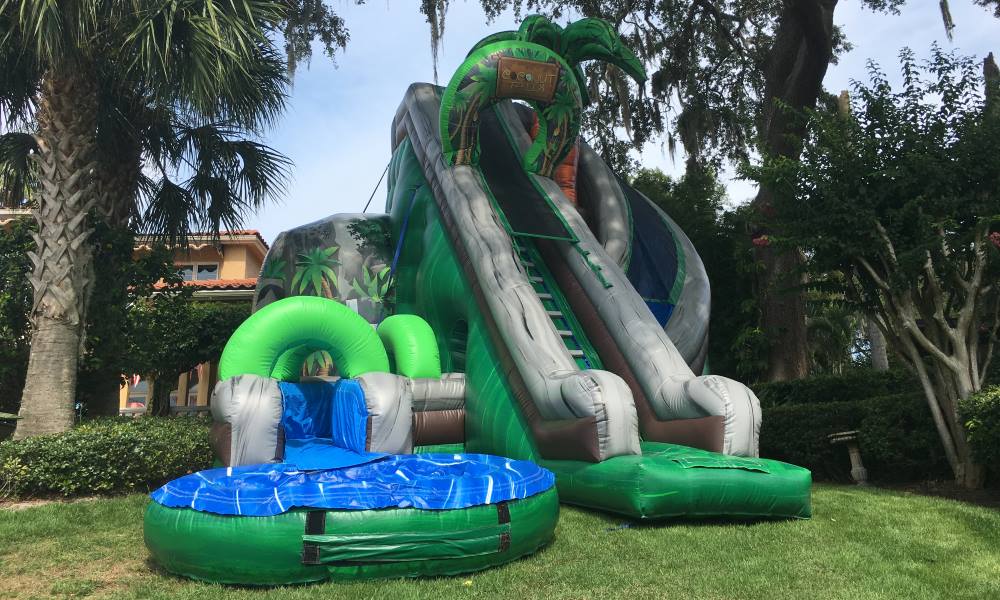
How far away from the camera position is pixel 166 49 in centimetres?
712

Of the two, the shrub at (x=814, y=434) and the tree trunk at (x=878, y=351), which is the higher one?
the tree trunk at (x=878, y=351)

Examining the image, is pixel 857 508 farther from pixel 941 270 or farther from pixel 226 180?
pixel 226 180

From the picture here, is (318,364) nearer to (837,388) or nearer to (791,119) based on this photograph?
(837,388)

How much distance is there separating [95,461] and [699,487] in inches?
207

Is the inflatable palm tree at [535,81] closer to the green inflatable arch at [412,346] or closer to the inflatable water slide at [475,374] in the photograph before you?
the inflatable water slide at [475,374]

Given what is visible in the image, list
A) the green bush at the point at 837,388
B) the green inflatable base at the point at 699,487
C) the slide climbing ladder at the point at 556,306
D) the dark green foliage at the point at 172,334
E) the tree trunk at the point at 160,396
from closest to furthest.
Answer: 1. the green inflatable base at the point at 699,487
2. the slide climbing ladder at the point at 556,306
3. the dark green foliage at the point at 172,334
4. the green bush at the point at 837,388
5. the tree trunk at the point at 160,396

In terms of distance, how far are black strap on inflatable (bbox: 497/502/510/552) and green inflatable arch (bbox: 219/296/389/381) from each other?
11.0ft

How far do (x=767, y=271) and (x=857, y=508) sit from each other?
7216mm

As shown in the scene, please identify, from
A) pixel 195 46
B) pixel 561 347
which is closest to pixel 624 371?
pixel 561 347

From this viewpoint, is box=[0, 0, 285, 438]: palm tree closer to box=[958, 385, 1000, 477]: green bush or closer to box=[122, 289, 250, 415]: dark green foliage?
box=[122, 289, 250, 415]: dark green foliage

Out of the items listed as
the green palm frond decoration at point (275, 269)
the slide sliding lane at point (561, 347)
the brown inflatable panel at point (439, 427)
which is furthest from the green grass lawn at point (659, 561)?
the green palm frond decoration at point (275, 269)

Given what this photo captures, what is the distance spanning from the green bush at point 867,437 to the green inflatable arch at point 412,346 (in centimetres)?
393

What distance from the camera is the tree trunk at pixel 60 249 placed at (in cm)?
722

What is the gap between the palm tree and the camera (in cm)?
723
